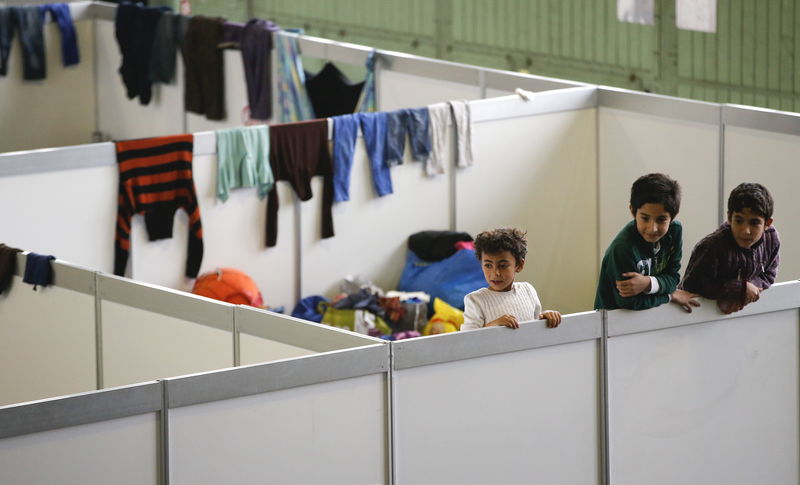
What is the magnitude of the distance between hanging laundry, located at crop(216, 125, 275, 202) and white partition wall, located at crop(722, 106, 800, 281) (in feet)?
Result: 8.30

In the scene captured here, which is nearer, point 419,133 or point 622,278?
point 622,278

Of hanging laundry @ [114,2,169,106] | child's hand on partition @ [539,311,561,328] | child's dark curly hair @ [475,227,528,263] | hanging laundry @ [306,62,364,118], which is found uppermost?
hanging laundry @ [114,2,169,106]

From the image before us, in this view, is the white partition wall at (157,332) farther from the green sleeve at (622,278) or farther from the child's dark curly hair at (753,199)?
the child's dark curly hair at (753,199)

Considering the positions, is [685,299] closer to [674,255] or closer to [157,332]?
[674,255]

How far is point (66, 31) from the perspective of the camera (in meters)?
11.2

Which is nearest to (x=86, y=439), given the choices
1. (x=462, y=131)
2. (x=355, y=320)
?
(x=355, y=320)

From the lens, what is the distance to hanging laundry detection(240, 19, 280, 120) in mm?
10102

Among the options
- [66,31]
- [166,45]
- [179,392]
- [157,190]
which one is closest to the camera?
[179,392]

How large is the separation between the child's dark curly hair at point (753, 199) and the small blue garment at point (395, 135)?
121 inches

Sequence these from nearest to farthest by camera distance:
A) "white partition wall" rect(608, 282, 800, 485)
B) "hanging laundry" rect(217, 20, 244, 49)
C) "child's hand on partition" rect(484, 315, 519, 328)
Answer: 1. "child's hand on partition" rect(484, 315, 519, 328)
2. "white partition wall" rect(608, 282, 800, 485)
3. "hanging laundry" rect(217, 20, 244, 49)

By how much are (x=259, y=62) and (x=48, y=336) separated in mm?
4294

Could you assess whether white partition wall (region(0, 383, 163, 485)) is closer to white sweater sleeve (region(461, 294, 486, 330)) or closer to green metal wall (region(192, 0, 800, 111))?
white sweater sleeve (region(461, 294, 486, 330))

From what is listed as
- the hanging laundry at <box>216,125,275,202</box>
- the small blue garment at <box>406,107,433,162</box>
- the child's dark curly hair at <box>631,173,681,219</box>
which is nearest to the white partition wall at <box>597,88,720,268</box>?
the small blue garment at <box>406,107,433,162</box>

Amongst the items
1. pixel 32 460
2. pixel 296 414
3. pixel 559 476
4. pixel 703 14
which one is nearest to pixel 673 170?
pixel 703 14
